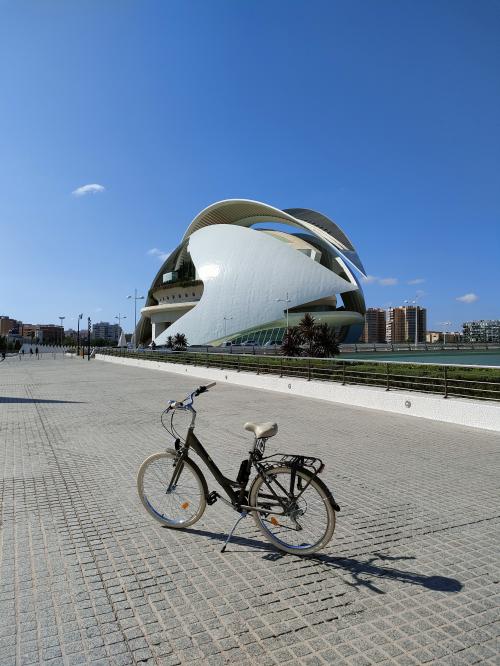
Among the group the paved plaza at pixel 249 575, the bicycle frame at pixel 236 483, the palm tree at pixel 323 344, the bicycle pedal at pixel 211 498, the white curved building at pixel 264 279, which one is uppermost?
the white curved building at pixel 264 279

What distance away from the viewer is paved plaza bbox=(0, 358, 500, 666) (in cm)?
229

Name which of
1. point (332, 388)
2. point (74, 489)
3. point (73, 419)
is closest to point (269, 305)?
point (332, 388)

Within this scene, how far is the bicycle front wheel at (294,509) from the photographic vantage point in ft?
10.3

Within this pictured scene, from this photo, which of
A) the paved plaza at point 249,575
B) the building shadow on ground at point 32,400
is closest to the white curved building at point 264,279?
the building shadow on ground at point 32,400

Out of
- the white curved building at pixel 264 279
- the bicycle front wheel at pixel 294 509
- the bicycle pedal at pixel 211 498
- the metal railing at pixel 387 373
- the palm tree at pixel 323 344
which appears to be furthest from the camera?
the white curved building at pixel 264 279

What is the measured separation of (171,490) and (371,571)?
158 centimetres

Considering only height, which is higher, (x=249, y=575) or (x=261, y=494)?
(x=261, y=494)

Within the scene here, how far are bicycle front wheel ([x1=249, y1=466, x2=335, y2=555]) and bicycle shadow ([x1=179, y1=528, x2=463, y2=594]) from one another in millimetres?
84

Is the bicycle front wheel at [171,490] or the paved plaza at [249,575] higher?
the bicycle front wheel at [171,490]

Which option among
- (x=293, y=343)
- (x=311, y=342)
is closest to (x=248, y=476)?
(x=311, y=342)

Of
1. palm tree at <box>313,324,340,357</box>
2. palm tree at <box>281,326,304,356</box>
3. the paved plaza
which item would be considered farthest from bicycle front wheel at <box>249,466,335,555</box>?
palm tree at <box>281,326,304,356</box>

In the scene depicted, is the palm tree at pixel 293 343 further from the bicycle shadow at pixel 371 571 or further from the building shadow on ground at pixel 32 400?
the bicycle shadow at pixel 371 571

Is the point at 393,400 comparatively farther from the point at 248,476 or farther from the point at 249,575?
the point at 249,575

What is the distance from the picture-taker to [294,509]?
331 centimetres
